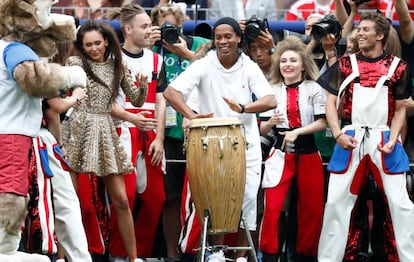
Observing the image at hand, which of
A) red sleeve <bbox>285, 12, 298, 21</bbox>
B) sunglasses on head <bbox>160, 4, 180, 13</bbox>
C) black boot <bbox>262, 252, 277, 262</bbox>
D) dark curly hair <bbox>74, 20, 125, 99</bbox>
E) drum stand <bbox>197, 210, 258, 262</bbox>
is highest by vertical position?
sunglasses on head <bbox>160, 4, 180, 13</bbox>

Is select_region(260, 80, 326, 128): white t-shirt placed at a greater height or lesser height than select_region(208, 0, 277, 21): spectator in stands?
lesser

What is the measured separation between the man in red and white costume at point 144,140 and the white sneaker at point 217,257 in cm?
97

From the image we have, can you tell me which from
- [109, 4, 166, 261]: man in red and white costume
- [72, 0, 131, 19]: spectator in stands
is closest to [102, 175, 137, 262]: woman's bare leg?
[109, 4, 166, 261]: man in red and white costume


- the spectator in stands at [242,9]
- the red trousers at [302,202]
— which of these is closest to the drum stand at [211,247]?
the red trousers at [302,202]

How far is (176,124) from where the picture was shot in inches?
400

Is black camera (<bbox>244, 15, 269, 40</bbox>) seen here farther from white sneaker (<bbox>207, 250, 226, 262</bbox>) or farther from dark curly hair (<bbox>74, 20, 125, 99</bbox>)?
white sneaker (<bbox>207, 250, 226, 262</bbox>)

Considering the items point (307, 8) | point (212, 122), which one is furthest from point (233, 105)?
point (307, 8)

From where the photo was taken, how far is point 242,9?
1113 cm

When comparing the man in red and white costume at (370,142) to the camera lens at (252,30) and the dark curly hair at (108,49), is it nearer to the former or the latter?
the camera lens at (252,30)

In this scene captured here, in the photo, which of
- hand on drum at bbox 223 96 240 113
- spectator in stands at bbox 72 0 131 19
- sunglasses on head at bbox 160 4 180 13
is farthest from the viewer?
spectator in stands at bbox 72 0 131 19

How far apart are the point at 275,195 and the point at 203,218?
86 cm

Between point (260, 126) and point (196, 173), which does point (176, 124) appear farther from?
point (196, 173)

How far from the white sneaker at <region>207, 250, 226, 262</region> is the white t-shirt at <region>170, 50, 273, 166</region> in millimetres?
780

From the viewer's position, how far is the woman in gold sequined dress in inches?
362
